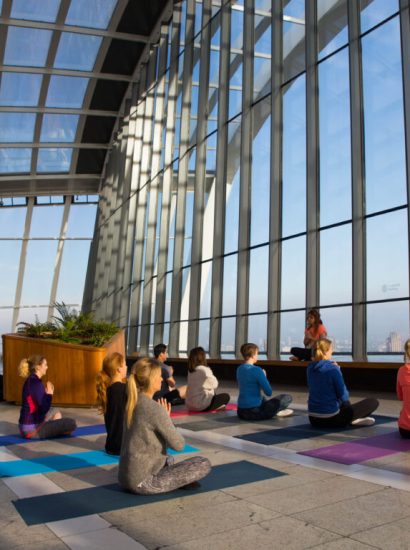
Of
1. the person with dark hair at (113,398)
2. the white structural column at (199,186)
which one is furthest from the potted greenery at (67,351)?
the white structural column at (199,186)

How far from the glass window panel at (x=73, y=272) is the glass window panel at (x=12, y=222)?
301 cm

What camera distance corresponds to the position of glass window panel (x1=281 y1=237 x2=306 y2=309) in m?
13.6

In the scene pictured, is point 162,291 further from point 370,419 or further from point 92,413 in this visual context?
point 370,419

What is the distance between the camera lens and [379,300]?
11188 millimetres

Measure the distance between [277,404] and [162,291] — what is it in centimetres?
1441

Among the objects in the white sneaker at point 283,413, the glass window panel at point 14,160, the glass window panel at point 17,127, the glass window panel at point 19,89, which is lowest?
the white sneaker at point 283,413

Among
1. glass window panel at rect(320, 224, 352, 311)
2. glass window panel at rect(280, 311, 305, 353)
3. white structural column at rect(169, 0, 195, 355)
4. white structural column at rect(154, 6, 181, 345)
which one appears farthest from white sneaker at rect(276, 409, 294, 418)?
white structural column at rect(154, 6, 181, 345)

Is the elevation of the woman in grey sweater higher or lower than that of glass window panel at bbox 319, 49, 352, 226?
lower

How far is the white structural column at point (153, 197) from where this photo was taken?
22.9m

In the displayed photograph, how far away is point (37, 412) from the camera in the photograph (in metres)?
6.64

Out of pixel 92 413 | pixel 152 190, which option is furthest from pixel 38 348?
pixel 152 190

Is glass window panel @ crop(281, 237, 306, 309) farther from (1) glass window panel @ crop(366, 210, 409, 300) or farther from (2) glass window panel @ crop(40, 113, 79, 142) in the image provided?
(2) glass window panel @ crop(40, 113, 79, 142)

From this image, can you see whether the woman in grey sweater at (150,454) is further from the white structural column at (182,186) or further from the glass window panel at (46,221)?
the glass window panel at (46,221)

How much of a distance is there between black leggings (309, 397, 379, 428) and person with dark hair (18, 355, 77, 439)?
9.17 feet
